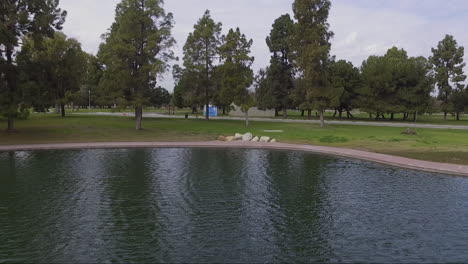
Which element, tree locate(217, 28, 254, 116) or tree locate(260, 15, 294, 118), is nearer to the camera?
tree locate(217, 28, 254, 116)

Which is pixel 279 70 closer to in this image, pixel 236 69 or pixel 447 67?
pixel 236 69

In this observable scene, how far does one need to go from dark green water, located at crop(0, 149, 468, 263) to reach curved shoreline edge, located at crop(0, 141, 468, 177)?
1591mm

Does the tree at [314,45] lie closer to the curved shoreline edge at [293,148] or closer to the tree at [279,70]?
the curved shoreline edge at [293,148]

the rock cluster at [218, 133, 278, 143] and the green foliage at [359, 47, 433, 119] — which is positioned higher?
the green foliage at [359, 47, 433, 119]

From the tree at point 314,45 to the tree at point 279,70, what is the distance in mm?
19841

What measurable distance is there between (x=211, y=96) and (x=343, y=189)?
43072 mm

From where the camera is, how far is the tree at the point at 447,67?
6969cm

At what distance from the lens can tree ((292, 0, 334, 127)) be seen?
43250mm

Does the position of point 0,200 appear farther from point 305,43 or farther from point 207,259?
point 305,43

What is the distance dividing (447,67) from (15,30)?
250ft

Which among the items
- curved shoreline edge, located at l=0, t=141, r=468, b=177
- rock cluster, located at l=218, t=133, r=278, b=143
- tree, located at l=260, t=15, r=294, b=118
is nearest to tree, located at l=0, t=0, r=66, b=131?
curved shoreline edge, located at l=0, t=141, r=468, b=177

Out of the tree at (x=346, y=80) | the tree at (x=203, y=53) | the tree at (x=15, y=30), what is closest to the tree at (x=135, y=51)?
the tree at (x=15, y=30)

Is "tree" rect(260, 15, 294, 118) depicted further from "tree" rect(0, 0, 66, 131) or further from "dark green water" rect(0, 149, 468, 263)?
"dark green water" rect(0, 149, 468, 263)

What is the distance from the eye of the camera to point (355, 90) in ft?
221
